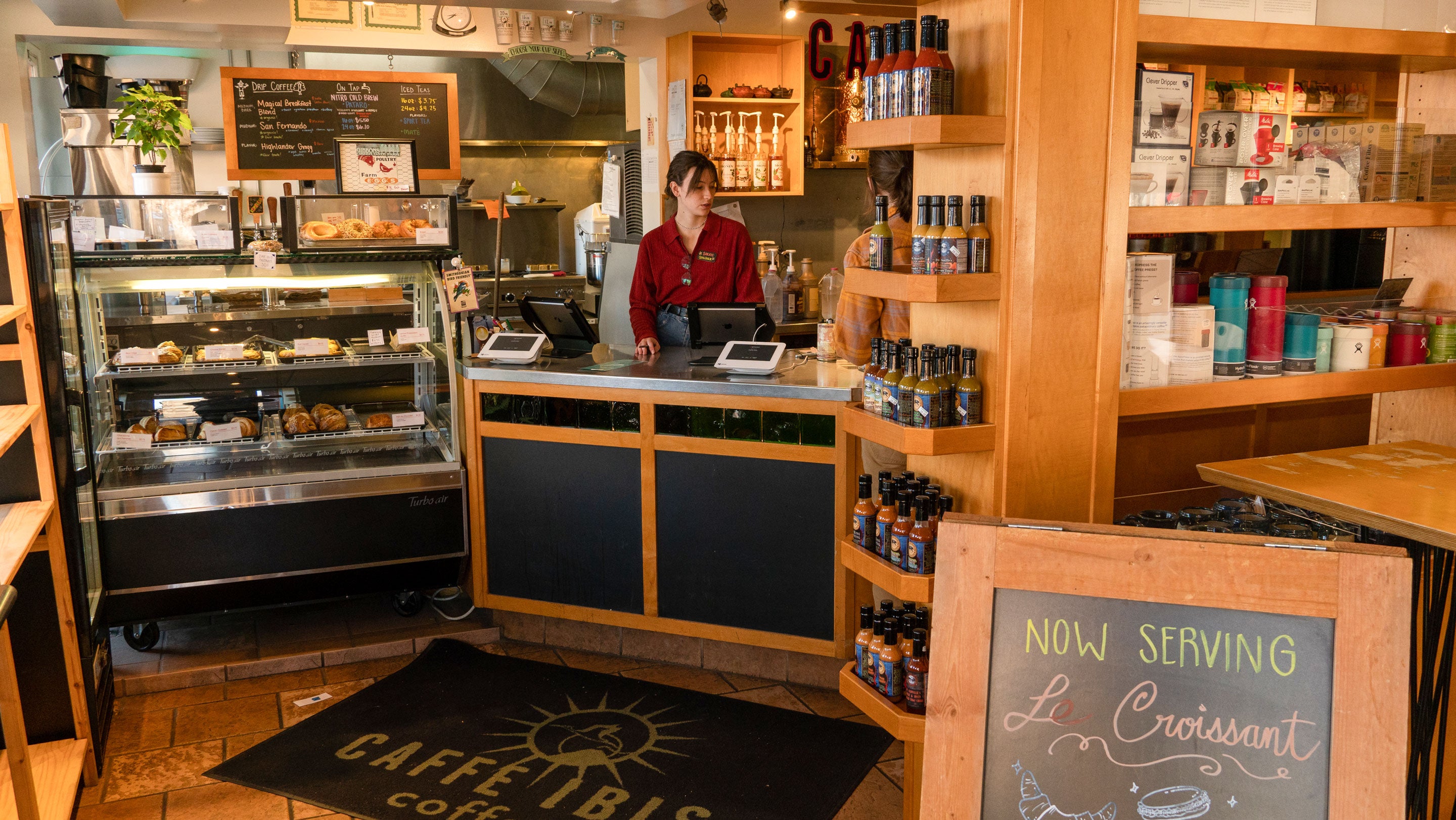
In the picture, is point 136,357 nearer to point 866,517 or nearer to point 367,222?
point 367,222

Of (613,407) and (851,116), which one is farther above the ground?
(851,116)

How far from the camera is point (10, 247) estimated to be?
2.97m

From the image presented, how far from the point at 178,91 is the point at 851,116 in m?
3.72

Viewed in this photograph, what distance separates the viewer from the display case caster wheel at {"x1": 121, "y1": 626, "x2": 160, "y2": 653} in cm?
403

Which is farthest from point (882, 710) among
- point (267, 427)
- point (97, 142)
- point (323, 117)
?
point (97, 142)

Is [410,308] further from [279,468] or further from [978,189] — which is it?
[978,189]

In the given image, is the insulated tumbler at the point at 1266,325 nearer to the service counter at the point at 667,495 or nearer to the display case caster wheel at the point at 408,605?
the service counter at the point at 667,495

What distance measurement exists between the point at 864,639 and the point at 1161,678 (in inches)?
35.0

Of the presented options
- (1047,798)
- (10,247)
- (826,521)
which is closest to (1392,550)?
(1047,798)

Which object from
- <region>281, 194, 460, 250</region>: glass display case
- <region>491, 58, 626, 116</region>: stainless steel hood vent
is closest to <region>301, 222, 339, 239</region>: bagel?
<region>281, 194, 460, 250</region>: glass display case

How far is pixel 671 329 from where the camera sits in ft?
16.9

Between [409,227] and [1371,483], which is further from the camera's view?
[409,227]

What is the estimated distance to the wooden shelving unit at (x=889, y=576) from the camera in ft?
7.91

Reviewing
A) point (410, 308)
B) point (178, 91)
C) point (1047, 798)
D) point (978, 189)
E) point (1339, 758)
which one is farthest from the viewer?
point (178, 91)
